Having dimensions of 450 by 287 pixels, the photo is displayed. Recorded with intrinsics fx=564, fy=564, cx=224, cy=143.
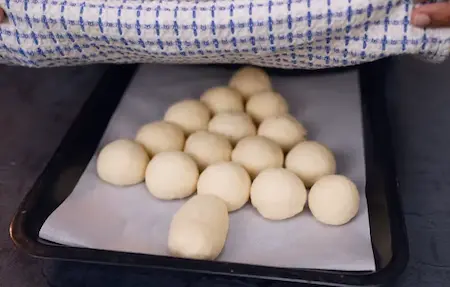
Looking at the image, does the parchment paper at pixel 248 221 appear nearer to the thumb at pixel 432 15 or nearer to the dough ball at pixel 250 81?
the dough ball at pixel 250 81

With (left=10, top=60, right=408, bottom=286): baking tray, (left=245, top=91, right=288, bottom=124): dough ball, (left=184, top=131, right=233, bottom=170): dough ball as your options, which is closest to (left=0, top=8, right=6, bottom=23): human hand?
(left=10, top=60, right=408, bottom=286): baking tray

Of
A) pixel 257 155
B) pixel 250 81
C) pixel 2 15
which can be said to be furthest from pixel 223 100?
pixel 2 15

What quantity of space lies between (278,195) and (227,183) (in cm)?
7

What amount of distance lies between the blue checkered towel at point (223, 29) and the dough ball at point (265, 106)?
19cm

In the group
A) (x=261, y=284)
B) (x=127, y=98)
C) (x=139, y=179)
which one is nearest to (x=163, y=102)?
(x=127, y=98)

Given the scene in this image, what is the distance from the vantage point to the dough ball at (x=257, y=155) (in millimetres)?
839

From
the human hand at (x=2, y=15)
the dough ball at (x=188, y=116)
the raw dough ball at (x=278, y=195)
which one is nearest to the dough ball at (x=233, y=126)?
the dough ball at (x=188, y=116)

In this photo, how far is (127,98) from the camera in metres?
1.02

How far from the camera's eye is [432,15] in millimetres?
676

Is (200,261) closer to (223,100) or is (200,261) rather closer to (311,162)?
(311,162)

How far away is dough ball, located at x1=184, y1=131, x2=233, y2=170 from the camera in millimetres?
862

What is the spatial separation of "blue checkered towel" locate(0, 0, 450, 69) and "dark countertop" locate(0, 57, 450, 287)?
0.21m

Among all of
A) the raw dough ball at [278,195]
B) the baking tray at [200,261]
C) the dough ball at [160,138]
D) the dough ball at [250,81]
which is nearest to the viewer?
the baking tray at [200,261]

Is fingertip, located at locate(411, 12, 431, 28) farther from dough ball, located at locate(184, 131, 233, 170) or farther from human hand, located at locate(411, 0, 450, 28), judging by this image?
dough ball, located at locate(184, 131, 233, 170)
